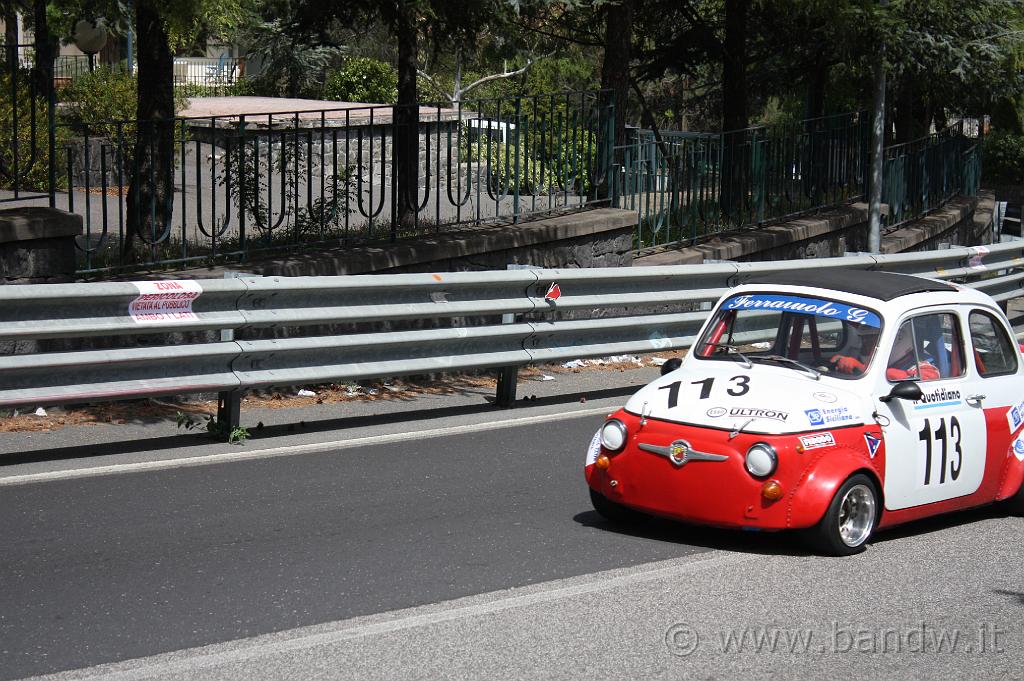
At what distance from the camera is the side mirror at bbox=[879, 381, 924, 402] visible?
693 centimetres

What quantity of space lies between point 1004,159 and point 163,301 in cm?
5387

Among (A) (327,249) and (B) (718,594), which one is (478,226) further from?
(B) (718,594)

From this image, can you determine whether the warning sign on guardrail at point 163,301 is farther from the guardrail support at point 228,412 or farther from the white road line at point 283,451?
the white road line at point 283,451

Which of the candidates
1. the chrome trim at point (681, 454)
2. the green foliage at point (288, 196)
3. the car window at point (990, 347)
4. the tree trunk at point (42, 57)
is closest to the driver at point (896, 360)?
the car window at point (990, 347)

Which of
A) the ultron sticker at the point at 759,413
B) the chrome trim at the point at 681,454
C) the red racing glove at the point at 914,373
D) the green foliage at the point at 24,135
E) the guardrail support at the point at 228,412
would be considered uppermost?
the green foliage at the point at 24,135

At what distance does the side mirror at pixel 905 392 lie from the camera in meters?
6.93

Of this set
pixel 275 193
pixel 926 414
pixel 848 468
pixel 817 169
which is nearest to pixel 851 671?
pixel 848 468

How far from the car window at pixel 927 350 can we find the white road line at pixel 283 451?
10.7ft

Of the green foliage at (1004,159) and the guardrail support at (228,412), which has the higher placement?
the green foliage at (1004,159)

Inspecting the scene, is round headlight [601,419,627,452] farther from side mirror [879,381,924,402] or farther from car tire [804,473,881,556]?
side mirror [879,381,924,402]

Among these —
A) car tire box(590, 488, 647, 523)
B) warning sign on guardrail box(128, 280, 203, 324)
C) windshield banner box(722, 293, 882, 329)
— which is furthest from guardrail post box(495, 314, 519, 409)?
car tire box(590, 488, 647, 523)

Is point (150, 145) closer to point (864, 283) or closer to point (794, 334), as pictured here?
point (794, 334)

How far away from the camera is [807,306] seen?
755 cm

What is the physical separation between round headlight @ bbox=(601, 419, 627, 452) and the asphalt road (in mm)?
465
